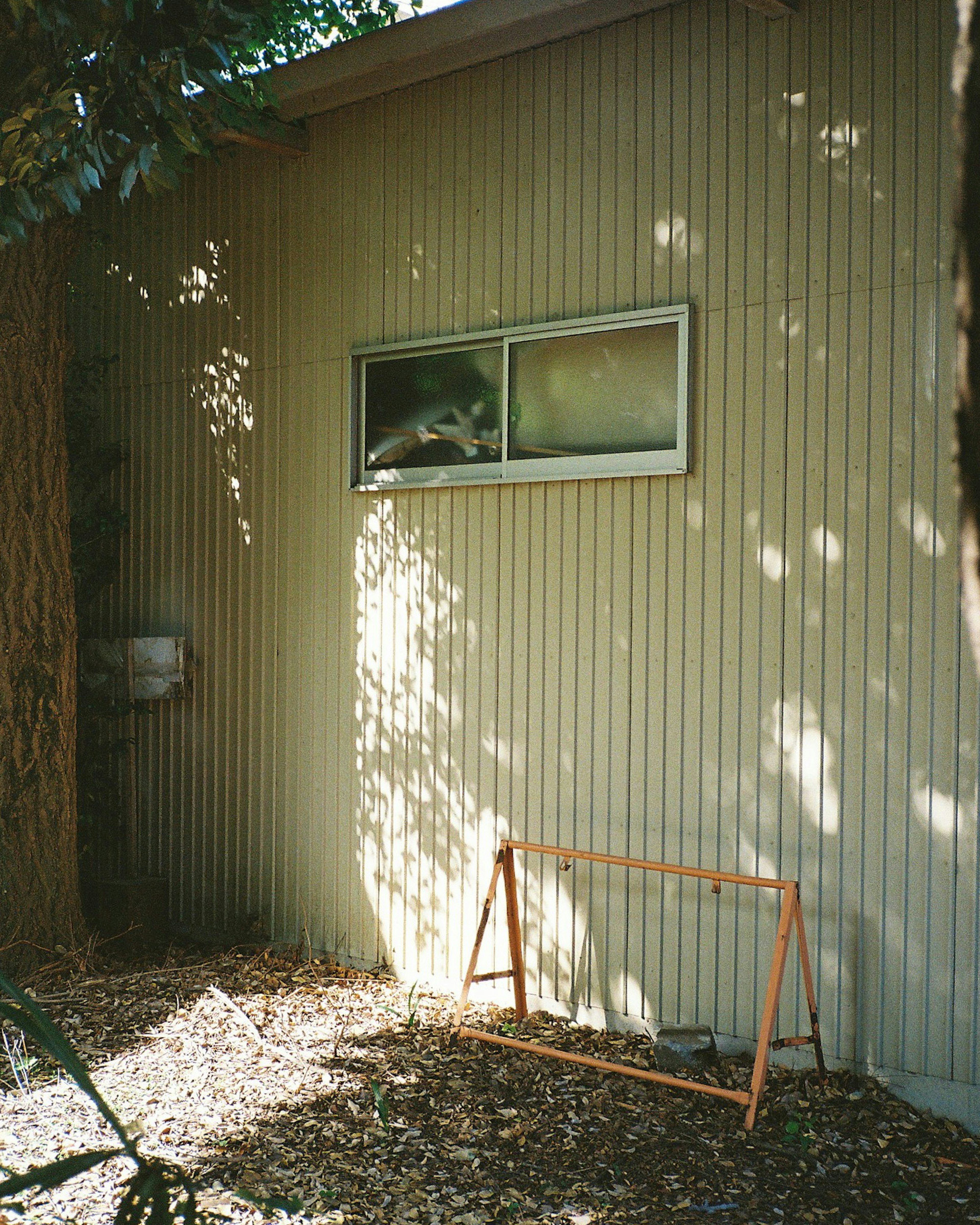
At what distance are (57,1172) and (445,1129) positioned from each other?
10.7 ft

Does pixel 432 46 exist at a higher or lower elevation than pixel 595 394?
higher

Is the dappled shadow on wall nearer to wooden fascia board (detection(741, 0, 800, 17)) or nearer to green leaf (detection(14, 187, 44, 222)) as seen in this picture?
green leaf (detection(14, 187, 44, 222))

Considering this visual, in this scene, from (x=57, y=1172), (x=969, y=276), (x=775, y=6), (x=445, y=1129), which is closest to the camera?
(x=969, y=276)

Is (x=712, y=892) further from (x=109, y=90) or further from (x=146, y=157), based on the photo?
(x=109, y=90)

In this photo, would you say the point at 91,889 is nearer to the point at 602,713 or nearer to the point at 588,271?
the point at 602,713

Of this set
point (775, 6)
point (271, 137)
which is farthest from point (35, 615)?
point (775, 6)

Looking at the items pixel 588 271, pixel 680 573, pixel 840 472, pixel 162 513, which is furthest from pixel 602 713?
pixel 162 513

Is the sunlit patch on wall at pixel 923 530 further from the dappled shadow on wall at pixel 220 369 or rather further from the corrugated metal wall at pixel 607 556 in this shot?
the dappled shadow on wall at pixel 220 369

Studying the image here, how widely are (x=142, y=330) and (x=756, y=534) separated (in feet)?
13.7

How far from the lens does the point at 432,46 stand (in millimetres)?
5375

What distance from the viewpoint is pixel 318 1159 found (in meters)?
4.03

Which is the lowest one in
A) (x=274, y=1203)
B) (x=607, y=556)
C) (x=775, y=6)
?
(x=274, y=1203)

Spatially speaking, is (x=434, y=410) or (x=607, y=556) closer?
(x=607, y=556)

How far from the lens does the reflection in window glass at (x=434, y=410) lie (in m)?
5.69
